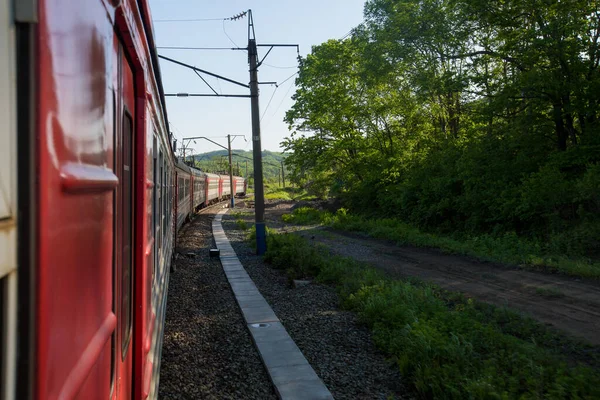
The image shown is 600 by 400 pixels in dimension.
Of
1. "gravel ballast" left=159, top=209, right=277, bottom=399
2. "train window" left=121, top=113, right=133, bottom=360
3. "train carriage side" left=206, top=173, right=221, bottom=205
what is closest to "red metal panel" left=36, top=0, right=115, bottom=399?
"train window" left=121, top=113, right=133, bottom=360

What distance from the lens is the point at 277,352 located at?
18.6 ft

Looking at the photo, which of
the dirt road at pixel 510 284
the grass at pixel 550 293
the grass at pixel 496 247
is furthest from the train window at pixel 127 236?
the grass at pixel 496 247

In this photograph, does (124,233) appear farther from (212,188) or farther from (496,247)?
(212,188)

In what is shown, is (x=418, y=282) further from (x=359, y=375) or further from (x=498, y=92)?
(x=498, y=92)

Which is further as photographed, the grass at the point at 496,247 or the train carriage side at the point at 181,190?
the train carriage side at the point at 181,190

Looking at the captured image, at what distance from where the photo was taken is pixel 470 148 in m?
17.2

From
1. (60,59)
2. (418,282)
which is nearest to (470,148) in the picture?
(418,282)

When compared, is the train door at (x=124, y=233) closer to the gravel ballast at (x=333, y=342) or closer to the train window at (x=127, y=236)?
the train window at (x=127, y=236)

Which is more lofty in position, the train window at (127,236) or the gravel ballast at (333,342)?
the train window at (127,236)

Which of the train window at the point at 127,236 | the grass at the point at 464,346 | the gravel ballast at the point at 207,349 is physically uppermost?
the train window at the point at 127,236

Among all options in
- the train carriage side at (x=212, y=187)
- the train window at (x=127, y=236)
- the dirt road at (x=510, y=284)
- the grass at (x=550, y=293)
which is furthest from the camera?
the train carriage side at (x=212, y=187)

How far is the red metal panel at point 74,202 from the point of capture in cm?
87

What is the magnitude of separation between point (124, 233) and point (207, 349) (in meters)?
4.09

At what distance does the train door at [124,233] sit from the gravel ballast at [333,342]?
2.76 metres
